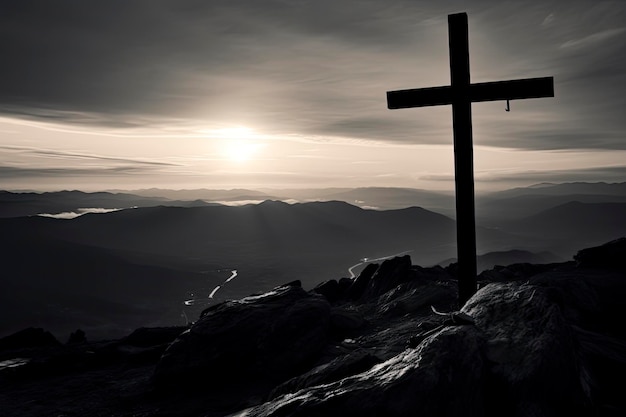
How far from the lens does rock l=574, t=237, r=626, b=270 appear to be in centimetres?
2248

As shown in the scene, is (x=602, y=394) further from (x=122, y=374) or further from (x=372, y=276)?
(x=372, y=276)

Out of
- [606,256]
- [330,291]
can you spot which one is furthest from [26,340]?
[606,256]

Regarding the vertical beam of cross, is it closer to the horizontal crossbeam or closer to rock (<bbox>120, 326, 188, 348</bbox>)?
the horizontal crossbeam

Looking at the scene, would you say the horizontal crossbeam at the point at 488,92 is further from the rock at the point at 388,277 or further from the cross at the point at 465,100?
the rock at the point at 388,277

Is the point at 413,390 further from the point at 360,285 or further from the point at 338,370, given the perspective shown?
the point at 360,285

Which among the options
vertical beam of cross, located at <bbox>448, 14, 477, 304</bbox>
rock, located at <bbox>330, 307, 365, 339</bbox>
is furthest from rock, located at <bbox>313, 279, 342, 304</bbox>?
vertical beam of cross, located at <bbox>448, 14, 477, 304</bbox>

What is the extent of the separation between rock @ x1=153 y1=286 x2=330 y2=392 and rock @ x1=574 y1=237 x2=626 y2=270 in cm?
1550

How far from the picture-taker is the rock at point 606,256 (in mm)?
22484

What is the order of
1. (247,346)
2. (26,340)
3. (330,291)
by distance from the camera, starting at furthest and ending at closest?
(330,291) < (26,340) < (247,346)

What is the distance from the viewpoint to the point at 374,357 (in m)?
10.5

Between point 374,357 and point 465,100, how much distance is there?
7.67m

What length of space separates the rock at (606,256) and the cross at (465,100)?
46.6 ft

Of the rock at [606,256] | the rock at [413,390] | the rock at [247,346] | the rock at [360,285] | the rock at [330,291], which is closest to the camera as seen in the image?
the rock at [413,390]

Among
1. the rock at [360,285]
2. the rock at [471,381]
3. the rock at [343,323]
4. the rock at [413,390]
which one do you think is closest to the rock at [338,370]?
the rock at [471,381]
